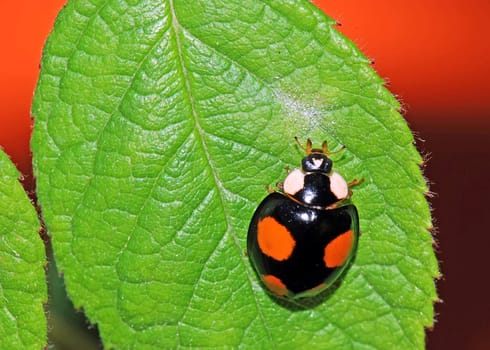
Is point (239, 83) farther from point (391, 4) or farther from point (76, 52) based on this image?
point (391, 4)

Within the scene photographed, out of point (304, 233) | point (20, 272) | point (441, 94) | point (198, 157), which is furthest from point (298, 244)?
point (441, 94)

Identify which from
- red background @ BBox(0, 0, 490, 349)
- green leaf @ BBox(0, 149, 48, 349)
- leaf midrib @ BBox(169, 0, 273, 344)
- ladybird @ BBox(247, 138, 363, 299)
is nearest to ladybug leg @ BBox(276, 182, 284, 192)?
ladybird @ BBox(247, 138, 363, 299)

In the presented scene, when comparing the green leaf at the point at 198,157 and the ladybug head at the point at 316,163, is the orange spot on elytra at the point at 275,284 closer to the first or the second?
the green leaf at the point at 198,157

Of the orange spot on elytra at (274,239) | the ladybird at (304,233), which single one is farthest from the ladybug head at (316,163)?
the orange spot on elytra at (274,239)

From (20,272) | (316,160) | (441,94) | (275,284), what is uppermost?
(441,94)

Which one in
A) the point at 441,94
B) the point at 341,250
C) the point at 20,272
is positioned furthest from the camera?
the point at 441,94

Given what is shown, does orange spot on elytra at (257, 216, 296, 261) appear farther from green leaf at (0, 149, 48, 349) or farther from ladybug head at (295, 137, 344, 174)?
green leaf at (0, 149, 48, 349)

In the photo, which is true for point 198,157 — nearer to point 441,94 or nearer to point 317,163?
point 317,163

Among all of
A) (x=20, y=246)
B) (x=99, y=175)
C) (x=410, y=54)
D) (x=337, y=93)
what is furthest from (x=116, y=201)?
(x=410, y=54)
